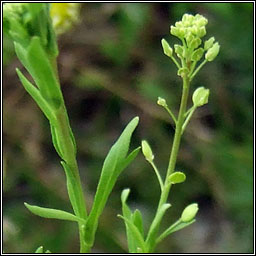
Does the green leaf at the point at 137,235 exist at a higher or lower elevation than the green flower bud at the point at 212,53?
lower

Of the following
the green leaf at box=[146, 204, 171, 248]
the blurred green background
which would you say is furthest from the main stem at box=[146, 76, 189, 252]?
the blurred green background

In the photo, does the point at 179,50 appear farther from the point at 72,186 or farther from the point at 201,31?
the point at 72,186

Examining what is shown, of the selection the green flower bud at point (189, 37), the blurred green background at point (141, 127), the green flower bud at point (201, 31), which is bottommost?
the blurred green background at point (141, 127)

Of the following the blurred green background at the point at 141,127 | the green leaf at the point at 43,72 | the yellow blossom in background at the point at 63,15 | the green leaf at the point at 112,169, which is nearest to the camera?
the green leaf at the point at 43,72

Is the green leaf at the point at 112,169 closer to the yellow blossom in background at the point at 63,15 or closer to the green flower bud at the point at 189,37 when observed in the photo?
the green flower bud at the point at 189,37

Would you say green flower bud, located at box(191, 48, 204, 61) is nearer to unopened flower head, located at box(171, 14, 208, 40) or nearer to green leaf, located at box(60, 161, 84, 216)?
unopened flower head, located at box(171, 14, 208, 40)

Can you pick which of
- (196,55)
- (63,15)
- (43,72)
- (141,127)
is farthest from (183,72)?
(141,127)

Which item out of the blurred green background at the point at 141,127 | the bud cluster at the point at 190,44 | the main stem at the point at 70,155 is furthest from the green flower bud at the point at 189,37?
the blurred green background at the point at 141,127

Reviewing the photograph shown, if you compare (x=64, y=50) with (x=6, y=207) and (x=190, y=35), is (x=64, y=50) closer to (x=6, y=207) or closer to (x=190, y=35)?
(x=6, y=207)

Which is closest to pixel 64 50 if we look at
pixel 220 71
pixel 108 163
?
pixel 220 71
